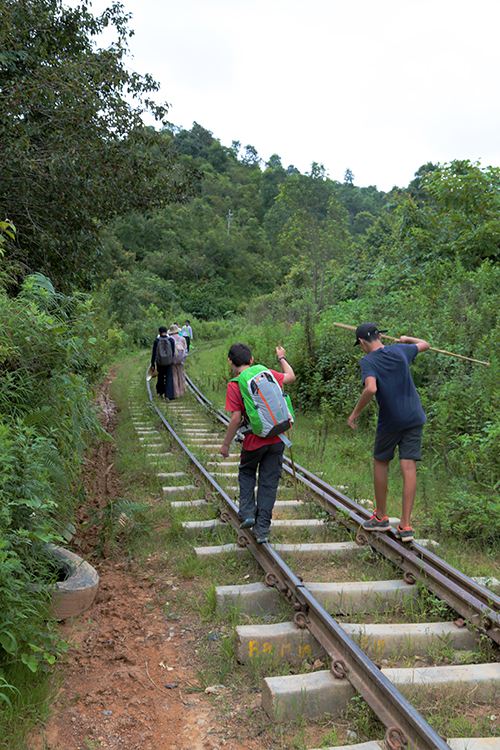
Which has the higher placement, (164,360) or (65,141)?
(65,141)

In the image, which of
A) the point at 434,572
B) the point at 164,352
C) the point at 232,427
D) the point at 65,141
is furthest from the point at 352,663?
the point at 164,352

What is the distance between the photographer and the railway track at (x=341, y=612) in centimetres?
292

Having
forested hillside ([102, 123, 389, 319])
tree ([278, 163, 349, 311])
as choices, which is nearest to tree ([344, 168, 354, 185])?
forested hillside ([102, 123, 389, 319])

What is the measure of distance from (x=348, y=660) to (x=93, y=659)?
1.80 meters

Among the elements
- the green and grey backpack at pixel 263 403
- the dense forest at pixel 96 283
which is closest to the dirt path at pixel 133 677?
the dense forest at pixel 96 283

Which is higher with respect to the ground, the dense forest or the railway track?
the dense forest

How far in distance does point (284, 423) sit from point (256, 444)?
13.5 inches

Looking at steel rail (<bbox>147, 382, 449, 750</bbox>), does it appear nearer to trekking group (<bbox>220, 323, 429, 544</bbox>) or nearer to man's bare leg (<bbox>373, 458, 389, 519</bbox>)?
trekking group (<bbox>220, 323, 429, 544</bbox>)

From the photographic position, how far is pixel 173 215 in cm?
5466

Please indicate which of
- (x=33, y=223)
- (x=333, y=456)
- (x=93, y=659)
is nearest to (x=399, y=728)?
(x=93, y=659)

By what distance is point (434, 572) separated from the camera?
412cm

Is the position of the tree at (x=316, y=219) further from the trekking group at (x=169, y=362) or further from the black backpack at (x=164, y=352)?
the black backpack at (x=164, y=352)

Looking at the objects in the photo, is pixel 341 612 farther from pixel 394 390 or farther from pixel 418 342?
pixel 418 342

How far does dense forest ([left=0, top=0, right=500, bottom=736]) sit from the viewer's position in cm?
446
